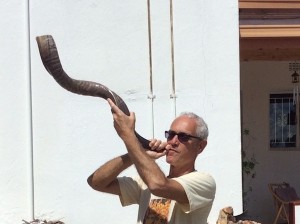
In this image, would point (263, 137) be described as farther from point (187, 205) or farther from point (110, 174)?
point (187, 205)

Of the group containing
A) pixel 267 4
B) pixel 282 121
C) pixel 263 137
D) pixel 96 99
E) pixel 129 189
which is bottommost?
pixel 263 137

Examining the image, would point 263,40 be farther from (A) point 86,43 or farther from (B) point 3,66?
(B) point 3,66

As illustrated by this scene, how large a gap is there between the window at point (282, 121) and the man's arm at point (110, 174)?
5.85m

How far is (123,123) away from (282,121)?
6230 millimetres

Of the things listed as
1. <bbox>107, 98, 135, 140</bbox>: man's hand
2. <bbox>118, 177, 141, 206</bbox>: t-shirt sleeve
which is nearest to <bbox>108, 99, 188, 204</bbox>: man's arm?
<bbox>107, 98, 135, 140</bbox>: man's hand

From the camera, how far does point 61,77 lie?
2426 millimetres

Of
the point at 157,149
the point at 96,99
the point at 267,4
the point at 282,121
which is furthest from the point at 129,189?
the point at 282,121

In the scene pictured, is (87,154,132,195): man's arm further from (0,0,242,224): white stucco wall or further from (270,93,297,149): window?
(270,93,297,149): window

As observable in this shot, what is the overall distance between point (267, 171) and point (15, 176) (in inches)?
167

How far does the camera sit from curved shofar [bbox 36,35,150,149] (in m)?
2.33

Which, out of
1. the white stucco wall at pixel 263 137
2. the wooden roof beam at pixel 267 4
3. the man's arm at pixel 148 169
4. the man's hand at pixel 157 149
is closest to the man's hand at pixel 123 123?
the man's arm at pixel 148 169

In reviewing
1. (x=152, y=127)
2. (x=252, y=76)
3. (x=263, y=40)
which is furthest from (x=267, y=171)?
(x=152, y=127)

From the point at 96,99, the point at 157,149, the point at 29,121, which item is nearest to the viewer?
the point at 157,149

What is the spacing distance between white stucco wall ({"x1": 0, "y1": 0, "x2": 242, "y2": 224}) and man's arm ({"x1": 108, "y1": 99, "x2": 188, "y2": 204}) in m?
2.78
